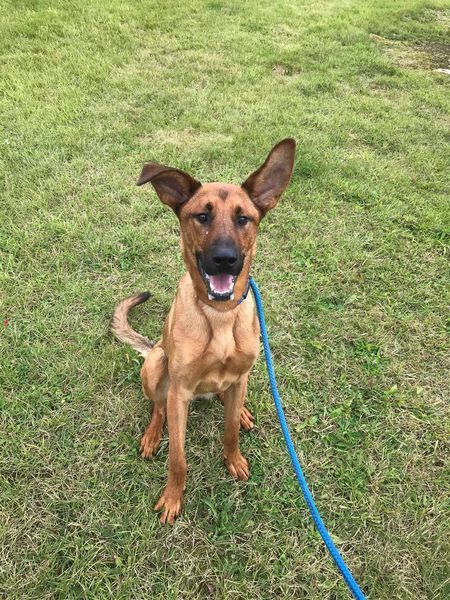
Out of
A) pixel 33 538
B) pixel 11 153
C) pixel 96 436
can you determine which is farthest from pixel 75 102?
pixel 33 538

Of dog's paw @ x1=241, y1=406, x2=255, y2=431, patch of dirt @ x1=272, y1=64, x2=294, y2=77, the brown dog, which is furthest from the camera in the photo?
patch of dirt @ x1=272, y1=64, x2=294, y2=77

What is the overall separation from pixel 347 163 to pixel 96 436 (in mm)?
4492

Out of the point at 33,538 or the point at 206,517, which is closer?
the point at 33,538

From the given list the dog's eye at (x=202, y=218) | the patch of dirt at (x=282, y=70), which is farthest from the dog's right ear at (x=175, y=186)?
the patch of dirt at (x=282, y=70)

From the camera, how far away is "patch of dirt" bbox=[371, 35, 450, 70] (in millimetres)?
8703

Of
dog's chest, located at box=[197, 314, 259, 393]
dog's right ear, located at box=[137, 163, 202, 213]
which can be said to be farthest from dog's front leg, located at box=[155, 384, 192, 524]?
dog's right ear, located at box=[137, 163, 202, 213]

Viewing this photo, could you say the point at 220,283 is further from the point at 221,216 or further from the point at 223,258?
the point at 221,216

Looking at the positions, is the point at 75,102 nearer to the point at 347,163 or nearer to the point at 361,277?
the point at 347,163

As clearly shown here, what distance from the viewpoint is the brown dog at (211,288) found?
2350 millimetres

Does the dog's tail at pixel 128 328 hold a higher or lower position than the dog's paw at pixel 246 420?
higher

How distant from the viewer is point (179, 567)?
8.42ft

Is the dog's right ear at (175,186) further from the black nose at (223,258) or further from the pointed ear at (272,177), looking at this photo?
the black nose at (223,258)

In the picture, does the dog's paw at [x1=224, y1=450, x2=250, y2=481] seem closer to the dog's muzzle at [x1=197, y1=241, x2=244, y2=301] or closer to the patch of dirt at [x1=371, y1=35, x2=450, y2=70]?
the dog's muzzle at [x1=197, y1=241, x2=244, y2=301]

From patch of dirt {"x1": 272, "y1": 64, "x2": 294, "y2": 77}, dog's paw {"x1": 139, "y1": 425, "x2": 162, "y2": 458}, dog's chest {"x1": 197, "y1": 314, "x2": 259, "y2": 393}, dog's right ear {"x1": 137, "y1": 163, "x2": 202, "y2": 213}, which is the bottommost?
dog's paw {"x1": 139, "y1": 425, "x2": 162, "y2": 458}
